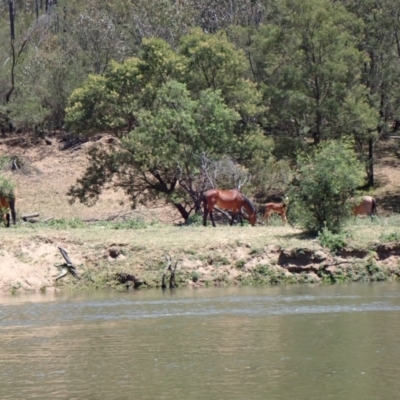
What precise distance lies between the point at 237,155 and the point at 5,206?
1147 centimetres

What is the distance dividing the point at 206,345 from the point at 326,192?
12.8 m

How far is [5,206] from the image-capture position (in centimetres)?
3684

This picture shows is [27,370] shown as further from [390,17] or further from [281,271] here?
[390,17]

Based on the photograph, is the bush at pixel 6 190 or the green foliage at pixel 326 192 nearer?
the green foliage at pixel 326 192

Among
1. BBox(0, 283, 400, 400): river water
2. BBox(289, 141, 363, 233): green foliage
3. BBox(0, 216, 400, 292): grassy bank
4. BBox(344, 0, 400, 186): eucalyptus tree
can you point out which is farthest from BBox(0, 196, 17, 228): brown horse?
BBox(344, 0, 400, 186): eucalyptus tree

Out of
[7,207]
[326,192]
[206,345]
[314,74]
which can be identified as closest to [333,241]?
[326,192]

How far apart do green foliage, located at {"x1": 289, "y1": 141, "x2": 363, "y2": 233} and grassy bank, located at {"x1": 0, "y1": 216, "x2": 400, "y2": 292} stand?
59 cm

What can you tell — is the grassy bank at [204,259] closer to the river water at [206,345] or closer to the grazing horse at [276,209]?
the river water at [206,345]

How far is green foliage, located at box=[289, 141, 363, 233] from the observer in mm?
30328

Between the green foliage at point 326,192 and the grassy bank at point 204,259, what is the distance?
1.94ft

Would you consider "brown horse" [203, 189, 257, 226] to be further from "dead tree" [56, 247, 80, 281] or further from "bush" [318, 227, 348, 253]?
"dead tree" [56, 247, 80, 281]

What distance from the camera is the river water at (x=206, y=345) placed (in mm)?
15062

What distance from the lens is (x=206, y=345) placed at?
1862cm

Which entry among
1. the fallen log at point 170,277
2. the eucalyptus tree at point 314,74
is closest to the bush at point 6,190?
the fallen log at point 170,277
